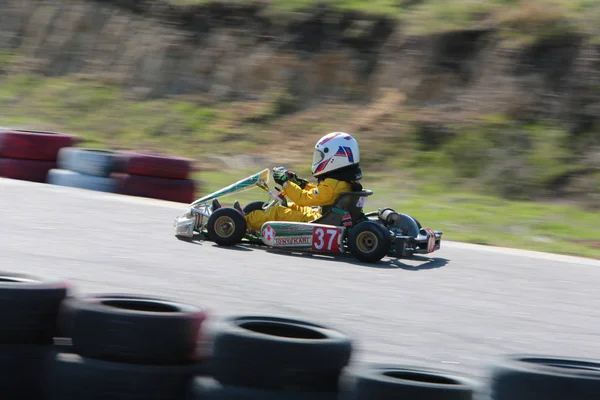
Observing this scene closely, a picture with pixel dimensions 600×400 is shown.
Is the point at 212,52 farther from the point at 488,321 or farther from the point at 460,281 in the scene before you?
the point at 488,321

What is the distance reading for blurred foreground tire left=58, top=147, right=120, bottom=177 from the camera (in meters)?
11.4

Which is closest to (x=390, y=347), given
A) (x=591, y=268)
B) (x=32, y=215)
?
(x=591, y=268)

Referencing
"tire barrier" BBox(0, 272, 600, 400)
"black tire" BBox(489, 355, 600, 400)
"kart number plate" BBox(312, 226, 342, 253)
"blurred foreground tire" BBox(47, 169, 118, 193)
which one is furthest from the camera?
"blurred foreground tire" BBox(47, 169, 118, 193)

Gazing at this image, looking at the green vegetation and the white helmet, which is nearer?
the white helmet

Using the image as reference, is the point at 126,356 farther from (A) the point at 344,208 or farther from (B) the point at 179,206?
(B) the point at 179,206

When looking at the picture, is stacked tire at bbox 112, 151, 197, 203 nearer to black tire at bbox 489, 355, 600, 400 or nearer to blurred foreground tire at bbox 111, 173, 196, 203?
blurred foreground tire at bbox 111, 173, 196, 203

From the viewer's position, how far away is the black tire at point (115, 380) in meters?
3.69

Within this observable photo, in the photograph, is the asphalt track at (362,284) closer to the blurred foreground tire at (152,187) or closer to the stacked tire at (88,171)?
the blurred foreground tire at (152,187)

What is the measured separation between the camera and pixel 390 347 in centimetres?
519

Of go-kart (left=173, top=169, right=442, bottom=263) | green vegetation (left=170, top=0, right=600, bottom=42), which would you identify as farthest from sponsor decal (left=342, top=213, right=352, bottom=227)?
green vegetation (left=170, top=0, right=600, bottom=42)

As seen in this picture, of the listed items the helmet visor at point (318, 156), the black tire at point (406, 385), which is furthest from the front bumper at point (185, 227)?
the black tire at point (406, 385)

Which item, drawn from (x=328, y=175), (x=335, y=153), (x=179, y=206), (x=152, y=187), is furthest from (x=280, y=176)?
(x=152, y=187)

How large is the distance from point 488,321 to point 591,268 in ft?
9.67

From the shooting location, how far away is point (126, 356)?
375 cm
